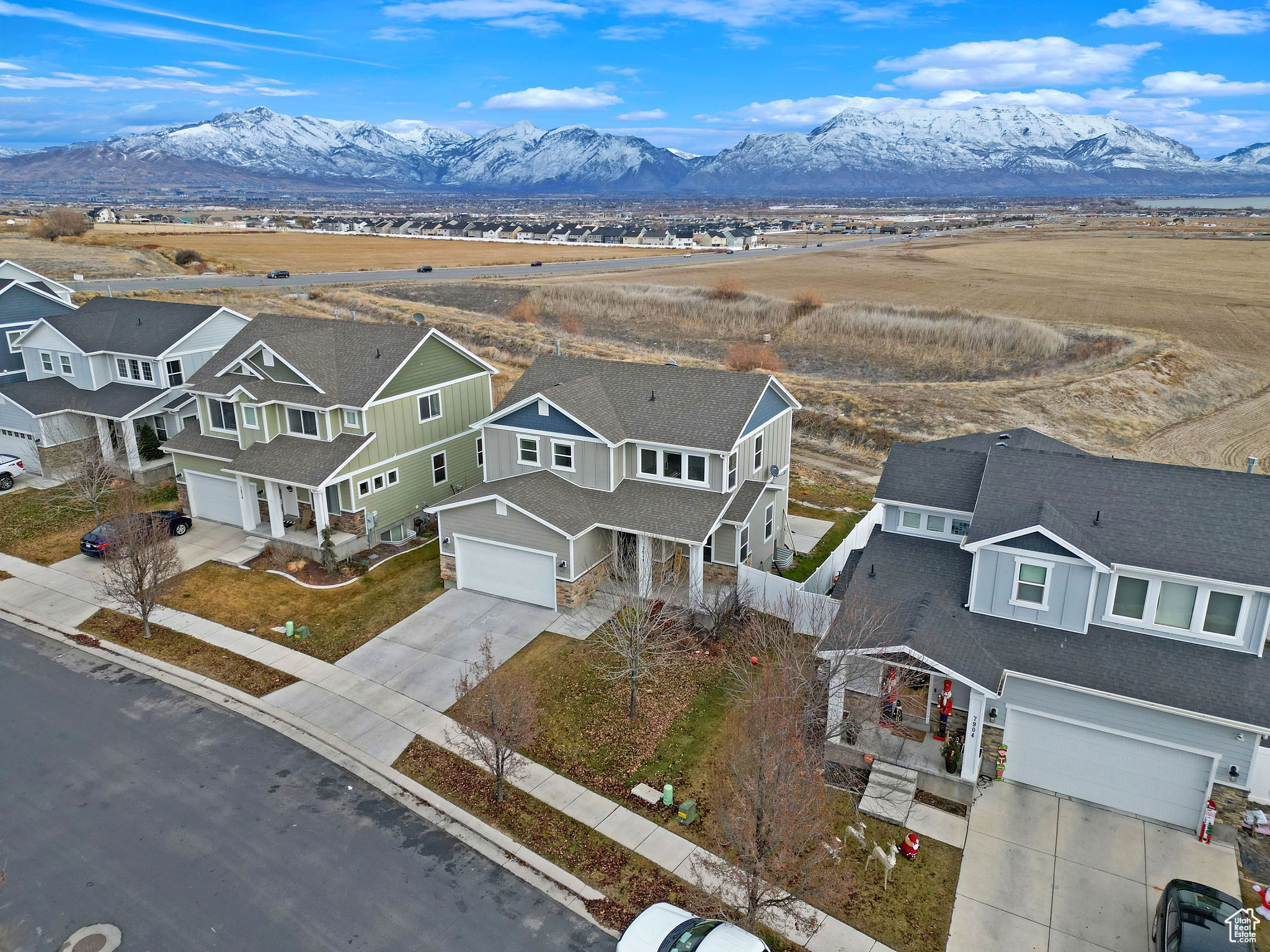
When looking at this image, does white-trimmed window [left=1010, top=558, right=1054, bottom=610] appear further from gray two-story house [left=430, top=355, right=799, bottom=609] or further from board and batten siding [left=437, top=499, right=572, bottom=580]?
board and batten siding [left=437, top=499, right=572, bottom=580]

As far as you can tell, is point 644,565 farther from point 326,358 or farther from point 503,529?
point 326,358

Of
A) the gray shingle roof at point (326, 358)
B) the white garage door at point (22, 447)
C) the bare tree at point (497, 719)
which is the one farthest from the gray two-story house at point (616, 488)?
→ the white garage door at point (22, 447)

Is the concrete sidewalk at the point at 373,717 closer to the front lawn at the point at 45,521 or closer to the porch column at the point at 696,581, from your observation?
the front lawn at the point at 45,521

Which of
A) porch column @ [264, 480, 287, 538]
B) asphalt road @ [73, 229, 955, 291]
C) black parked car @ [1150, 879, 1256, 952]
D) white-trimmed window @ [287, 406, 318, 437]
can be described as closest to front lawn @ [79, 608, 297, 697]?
porch column @ [264, 480, 287, 538]

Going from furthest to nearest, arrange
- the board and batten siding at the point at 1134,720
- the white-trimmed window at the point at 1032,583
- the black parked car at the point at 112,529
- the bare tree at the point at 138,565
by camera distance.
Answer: the black parked car at the point at 112,529, the bare tree at the point at 138,565, the white-trimmed window at the point at 1032,583, the board and batten siding at the point at 1134,720

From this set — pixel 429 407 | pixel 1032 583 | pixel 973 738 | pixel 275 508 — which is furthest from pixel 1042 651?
pixel 275 508

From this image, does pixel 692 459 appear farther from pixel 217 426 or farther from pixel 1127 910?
pixel 217 426
